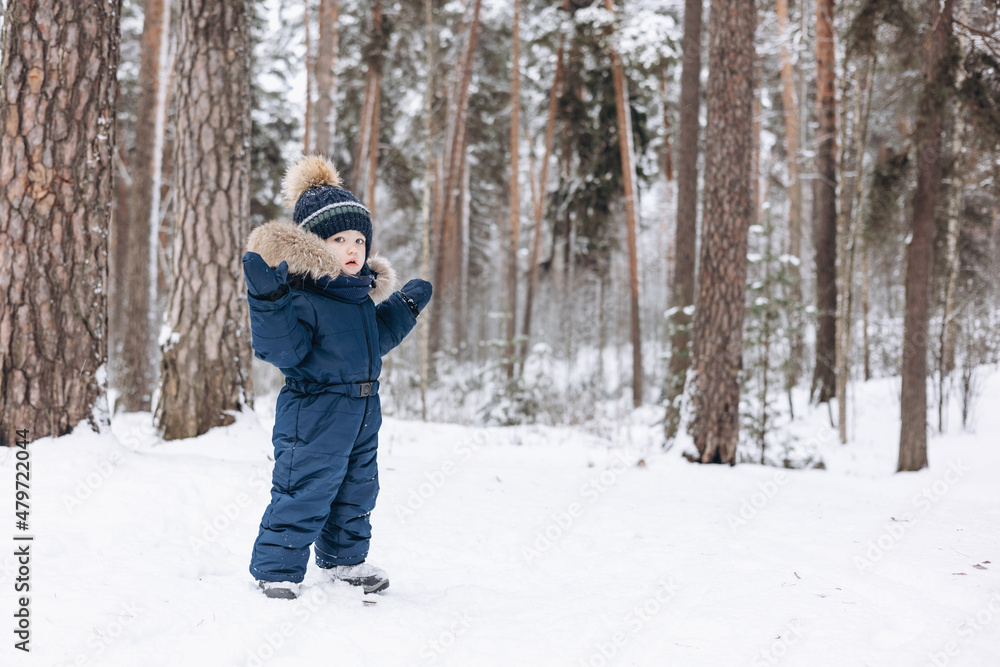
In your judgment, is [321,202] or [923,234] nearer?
[321,202]

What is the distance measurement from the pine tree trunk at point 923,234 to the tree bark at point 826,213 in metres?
5.00

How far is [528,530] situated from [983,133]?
5.65 meters

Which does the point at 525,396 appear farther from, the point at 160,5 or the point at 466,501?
the point at 160,5

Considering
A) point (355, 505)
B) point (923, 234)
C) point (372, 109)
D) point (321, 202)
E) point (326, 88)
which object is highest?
point (372, 109)

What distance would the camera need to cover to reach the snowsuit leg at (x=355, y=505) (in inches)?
106

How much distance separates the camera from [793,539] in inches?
143

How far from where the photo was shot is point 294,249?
7.89ft

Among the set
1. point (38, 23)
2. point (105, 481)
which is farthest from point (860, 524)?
point (38, 23)

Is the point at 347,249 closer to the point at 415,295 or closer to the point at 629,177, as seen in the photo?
the point at 415,295

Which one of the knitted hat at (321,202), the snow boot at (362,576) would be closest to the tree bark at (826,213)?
the snow boot at (362,576)

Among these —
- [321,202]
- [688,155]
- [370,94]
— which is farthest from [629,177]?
[321,202]

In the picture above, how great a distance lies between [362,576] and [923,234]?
5862 millimetres

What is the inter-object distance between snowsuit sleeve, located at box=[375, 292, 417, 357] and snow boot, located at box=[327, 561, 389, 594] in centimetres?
99

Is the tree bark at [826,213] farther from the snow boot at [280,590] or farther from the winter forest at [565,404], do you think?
the snow boot at [280,590]
